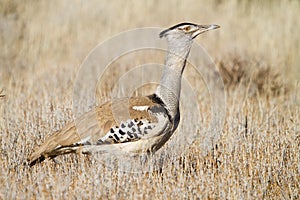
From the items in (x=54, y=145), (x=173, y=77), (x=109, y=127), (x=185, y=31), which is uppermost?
(x=185, y=31)

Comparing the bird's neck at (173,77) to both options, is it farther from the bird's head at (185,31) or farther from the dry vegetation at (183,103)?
the dry vegetation at (183,103)

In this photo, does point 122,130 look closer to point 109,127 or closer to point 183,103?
point 109,127

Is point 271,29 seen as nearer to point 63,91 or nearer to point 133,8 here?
point 133,8

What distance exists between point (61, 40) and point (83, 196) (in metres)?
5.89

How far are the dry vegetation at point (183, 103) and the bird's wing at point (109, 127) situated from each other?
0.54 ft

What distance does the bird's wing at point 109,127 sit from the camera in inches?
165

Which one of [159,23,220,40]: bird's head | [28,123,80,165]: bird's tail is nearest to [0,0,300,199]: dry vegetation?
[28,123,80,165]: bird's tail

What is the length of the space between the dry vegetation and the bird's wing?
0.54ft

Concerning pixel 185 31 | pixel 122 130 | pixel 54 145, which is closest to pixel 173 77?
pixel 185 31

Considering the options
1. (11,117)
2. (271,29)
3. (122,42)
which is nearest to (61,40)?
(122,42)

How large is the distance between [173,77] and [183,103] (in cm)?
158

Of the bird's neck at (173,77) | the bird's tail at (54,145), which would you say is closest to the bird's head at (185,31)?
the bird's neck at (173,77)

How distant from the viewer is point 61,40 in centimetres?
920

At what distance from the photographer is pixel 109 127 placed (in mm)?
4250
